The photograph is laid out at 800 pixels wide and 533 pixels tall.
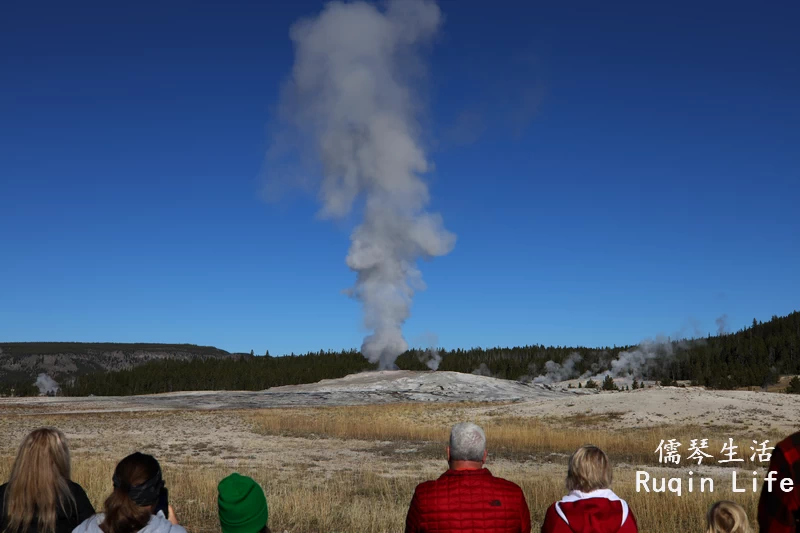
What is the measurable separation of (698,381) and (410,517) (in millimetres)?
88562

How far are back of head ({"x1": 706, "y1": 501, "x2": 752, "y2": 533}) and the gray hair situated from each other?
1.43m

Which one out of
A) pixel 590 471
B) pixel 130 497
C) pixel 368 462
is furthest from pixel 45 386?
pixel 590 471

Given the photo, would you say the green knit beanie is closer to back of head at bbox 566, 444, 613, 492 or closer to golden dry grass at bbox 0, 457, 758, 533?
back of head at bbox 566, 444, 613, 492

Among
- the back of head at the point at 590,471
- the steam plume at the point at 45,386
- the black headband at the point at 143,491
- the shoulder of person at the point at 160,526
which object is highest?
the back of head at the point at 590,471

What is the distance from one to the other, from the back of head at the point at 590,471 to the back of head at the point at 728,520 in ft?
2.07

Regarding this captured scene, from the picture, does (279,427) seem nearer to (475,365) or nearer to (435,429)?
(435,429)

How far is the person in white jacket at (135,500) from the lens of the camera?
396cm

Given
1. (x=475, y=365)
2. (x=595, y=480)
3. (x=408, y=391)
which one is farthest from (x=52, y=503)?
(x=475, y=365)

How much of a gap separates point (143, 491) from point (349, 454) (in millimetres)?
21195

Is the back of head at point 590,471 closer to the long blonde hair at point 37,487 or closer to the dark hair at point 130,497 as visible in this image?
the dark hair at point 130,497

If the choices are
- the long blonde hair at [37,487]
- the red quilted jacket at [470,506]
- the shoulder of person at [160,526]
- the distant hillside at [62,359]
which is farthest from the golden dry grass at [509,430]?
the distant hillside at [62,359]

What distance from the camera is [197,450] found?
85.5 feet

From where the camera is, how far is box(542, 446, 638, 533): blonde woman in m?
4.19

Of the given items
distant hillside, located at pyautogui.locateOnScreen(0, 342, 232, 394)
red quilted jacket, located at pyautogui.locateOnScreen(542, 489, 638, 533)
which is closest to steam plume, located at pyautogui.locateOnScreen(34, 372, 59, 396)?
distant hillside, located at pyautogui.locateOnScreen(0, 342, 232, 394)
